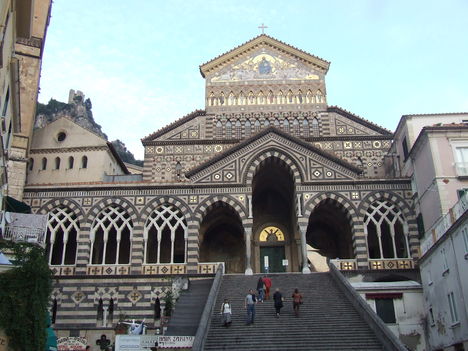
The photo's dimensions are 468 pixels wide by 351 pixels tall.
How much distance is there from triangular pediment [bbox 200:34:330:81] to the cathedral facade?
43.7 inches

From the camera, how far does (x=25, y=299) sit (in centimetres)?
1528

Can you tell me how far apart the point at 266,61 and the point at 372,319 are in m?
25.8

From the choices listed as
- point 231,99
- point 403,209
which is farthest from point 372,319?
point 231,99

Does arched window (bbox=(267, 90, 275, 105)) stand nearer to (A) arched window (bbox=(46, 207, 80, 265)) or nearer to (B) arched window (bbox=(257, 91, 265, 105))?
(B) arched window (bbox=(257, 91, 265, 105))

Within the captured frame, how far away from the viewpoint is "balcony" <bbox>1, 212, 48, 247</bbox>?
21.1m

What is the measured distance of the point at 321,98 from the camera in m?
39.0

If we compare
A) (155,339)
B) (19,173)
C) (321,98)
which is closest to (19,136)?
(19,173)

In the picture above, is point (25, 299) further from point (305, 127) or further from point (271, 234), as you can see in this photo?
point (305, 127)

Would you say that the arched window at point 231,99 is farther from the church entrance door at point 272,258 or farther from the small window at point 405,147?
the small window at point 405,147

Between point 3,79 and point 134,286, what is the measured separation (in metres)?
14.8

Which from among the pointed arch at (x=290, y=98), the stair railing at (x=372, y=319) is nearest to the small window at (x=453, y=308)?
the stair railing at (x=372, y=319)

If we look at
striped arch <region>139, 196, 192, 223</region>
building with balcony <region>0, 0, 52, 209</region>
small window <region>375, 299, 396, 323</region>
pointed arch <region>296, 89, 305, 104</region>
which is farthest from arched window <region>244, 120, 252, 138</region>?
small window <region>375, 299, 396, 323</region>

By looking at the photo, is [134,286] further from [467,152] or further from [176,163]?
[467,152]

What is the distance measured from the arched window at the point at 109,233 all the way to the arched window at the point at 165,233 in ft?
4.44
